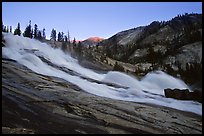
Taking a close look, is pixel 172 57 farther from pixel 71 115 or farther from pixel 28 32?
pixel 71 115

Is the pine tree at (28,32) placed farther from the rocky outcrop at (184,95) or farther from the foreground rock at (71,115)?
the foreground rock at (71,115)

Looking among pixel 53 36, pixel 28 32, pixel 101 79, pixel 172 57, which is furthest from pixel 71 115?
pixel 53 36

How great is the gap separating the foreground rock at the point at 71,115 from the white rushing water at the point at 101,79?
4.12 m

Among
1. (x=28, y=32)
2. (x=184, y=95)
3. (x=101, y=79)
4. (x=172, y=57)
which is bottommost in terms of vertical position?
(x=184, y=95)

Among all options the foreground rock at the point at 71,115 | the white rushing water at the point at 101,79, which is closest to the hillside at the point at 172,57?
the white rushing water at the point at 101,79

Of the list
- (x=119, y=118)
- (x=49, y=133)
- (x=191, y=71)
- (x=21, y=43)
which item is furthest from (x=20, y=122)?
(x=191, y=71)

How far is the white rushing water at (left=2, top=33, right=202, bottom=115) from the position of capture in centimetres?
2217

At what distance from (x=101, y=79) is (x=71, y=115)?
21.6 meters

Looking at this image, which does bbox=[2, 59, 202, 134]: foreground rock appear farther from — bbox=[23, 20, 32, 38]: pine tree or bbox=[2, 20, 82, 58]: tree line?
bbox=[23, 20, 32, 38]: pine tree

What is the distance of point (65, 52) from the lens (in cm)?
5022

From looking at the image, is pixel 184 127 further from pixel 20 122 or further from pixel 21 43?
pixel 21 43

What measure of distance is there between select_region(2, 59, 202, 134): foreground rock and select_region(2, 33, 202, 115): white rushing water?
4.12 meters

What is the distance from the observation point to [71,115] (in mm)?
13664

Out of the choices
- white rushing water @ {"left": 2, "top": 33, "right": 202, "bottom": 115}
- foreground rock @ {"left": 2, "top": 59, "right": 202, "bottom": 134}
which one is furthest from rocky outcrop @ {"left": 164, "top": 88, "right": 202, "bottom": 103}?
foreground rock @ {"left": 2, "top": 59, "right": 202, "bottom": 134}
